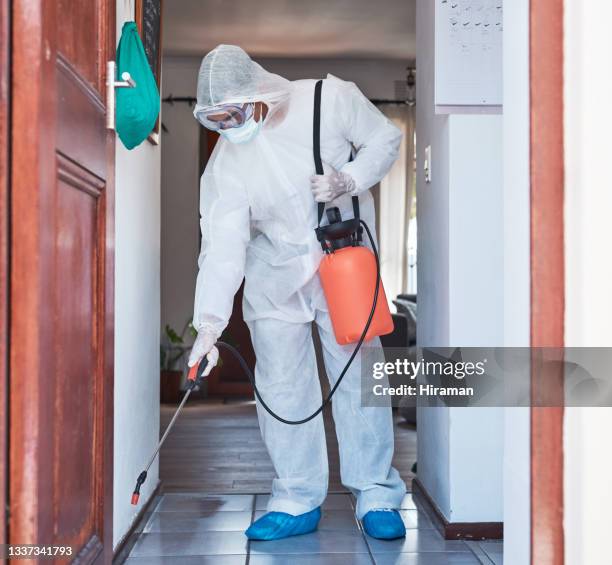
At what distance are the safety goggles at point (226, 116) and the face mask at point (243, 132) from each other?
1 centimetres

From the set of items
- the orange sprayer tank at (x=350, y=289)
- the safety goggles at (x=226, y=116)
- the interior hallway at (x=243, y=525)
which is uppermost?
the safety goggles at (x=226, y=116)

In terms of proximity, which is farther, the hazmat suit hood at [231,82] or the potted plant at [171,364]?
the potted plant at [171,364]

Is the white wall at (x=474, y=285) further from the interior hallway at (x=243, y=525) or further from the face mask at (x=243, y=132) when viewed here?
the face mask at (x=243, y=132)

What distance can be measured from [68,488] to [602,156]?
3.43 feet

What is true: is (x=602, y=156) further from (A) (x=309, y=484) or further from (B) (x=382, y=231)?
(B) (x=382, y=231)

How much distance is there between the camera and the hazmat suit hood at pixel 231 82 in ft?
7.27

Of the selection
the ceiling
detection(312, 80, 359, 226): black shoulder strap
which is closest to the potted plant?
the ceiling

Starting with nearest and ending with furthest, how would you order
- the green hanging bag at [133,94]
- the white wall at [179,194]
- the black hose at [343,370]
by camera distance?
1. the green hanging bag at [133,94]
2. the black hose at [343,370]
3. the white wall at [179,194]

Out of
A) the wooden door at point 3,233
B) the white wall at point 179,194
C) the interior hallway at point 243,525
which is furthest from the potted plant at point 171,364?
the wooden door at point 3,233

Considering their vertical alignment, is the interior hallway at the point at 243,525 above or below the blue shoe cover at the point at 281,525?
below

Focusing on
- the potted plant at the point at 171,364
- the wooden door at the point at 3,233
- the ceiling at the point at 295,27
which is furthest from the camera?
the potted plant at the point at 171,364

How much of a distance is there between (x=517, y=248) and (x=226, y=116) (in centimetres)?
109

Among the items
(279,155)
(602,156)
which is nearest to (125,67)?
(279,155)

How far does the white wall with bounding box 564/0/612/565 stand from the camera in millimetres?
1288
